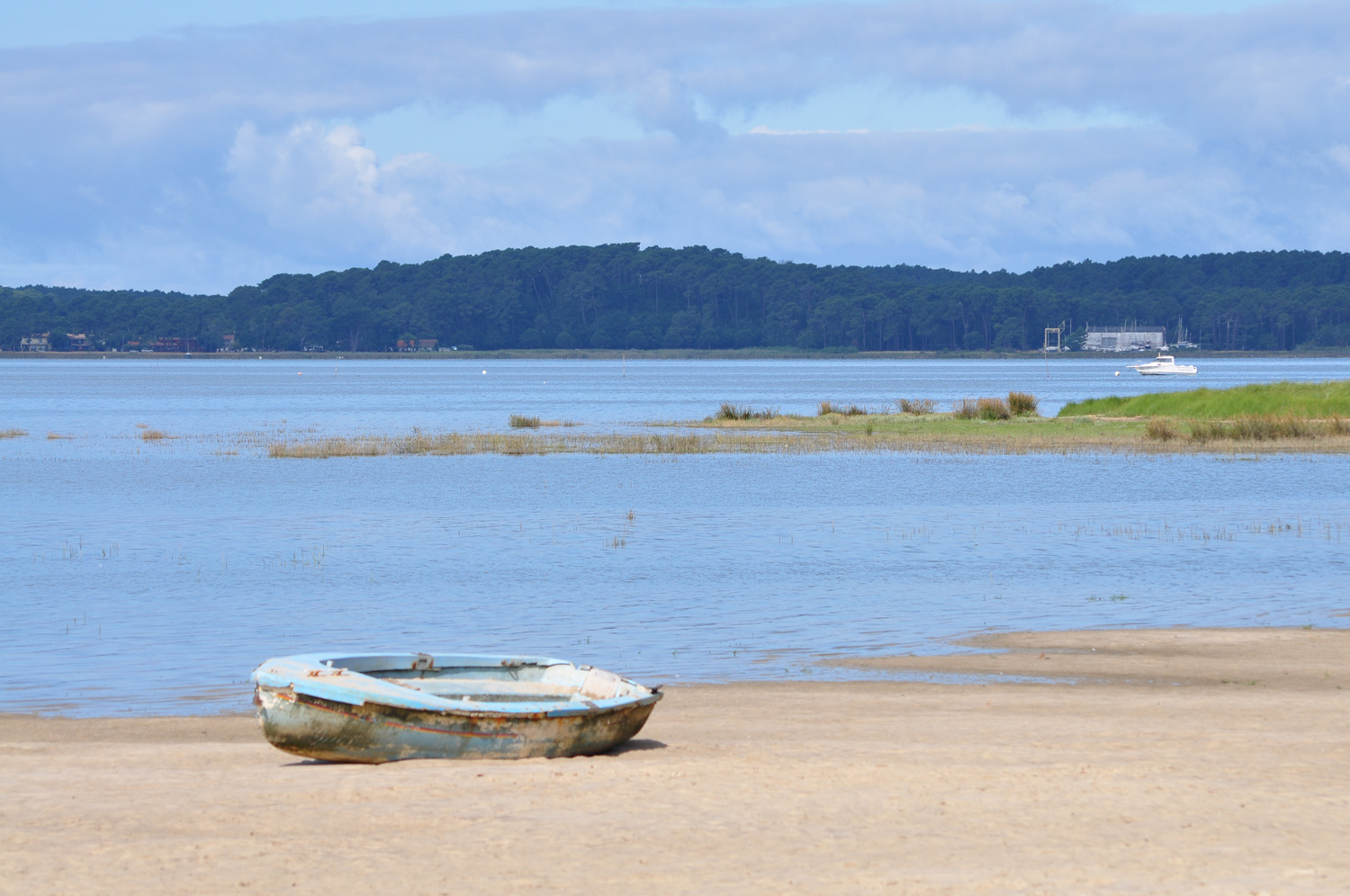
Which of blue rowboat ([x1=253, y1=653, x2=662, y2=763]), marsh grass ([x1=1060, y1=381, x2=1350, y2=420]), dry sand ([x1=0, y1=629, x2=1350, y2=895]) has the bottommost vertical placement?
dry sand ([x1=0, y1=629, x2=1350, y2=895])

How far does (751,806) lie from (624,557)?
20053 millimetres

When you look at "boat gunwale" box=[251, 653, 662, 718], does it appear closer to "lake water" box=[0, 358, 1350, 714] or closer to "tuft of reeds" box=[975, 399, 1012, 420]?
"lake water" box=[0, 358, 1350, 714]

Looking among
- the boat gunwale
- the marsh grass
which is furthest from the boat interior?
the marsh grass

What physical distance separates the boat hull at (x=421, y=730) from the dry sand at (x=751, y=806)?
20 cm

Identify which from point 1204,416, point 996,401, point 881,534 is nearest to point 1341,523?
point 881,534

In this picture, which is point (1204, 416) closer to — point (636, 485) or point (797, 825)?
point (636, 485)

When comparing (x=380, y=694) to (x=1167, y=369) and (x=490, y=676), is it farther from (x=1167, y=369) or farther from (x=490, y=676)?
(x=1167, y=369)

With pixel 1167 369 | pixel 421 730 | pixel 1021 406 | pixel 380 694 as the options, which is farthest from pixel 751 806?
pixel 1167 369

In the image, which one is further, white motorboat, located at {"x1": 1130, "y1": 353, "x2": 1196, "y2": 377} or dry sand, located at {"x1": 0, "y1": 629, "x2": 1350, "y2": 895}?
white motorboat, located at {"x1": 1130, "y1": 353, "x2": 1196, "y2": 377}

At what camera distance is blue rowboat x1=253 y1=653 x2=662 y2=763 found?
13.8 metres

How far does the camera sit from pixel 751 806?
12398 mm

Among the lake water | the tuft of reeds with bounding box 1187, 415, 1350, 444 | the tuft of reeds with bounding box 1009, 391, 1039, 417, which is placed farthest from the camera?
the tuft of reeds with bounding box 1009, 391, 1039, 417

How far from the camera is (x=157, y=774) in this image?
45.2 ft

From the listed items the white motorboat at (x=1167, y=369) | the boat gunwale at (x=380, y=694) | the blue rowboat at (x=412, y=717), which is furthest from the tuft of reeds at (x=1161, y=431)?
the white motorboat at (x=1167, y=369)
